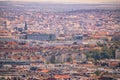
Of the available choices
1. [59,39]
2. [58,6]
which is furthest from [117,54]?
[58,6]

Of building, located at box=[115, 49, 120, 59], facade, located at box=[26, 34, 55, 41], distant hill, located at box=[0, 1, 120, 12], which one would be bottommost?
building, located at box=[115, 49, 120, 59]

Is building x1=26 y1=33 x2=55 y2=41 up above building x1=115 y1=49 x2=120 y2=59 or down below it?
above

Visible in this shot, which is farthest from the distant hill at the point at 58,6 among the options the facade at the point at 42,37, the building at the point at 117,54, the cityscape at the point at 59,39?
the building at the point at 117,54

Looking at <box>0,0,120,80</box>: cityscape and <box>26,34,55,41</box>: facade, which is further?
<box>26,34,55,41</box>: facade

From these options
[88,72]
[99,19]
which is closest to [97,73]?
[88,72]

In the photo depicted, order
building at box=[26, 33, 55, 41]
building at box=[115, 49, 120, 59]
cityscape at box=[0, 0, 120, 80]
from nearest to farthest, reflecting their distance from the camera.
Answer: cityscape at box=[0, 0, 120, 80] → building at box=[115, 49, 120, 59] → building at box=[26, 33, 55, 41]

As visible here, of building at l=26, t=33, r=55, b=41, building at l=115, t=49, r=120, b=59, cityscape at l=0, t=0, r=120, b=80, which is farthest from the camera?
building at l=26, t=33, r=55, b=41

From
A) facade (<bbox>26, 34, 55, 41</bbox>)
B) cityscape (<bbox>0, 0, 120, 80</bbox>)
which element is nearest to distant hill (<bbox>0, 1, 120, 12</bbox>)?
cityscape (<bbox>0, 0, 120, 80</bbox>)

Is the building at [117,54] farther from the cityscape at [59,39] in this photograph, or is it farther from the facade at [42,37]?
the facade at [42,37]

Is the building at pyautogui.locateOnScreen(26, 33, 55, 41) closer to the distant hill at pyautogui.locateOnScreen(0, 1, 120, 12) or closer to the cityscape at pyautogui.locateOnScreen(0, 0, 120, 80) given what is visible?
the cityscape at pyautogui.locateOnScreen(0, 0, 120, 80)
